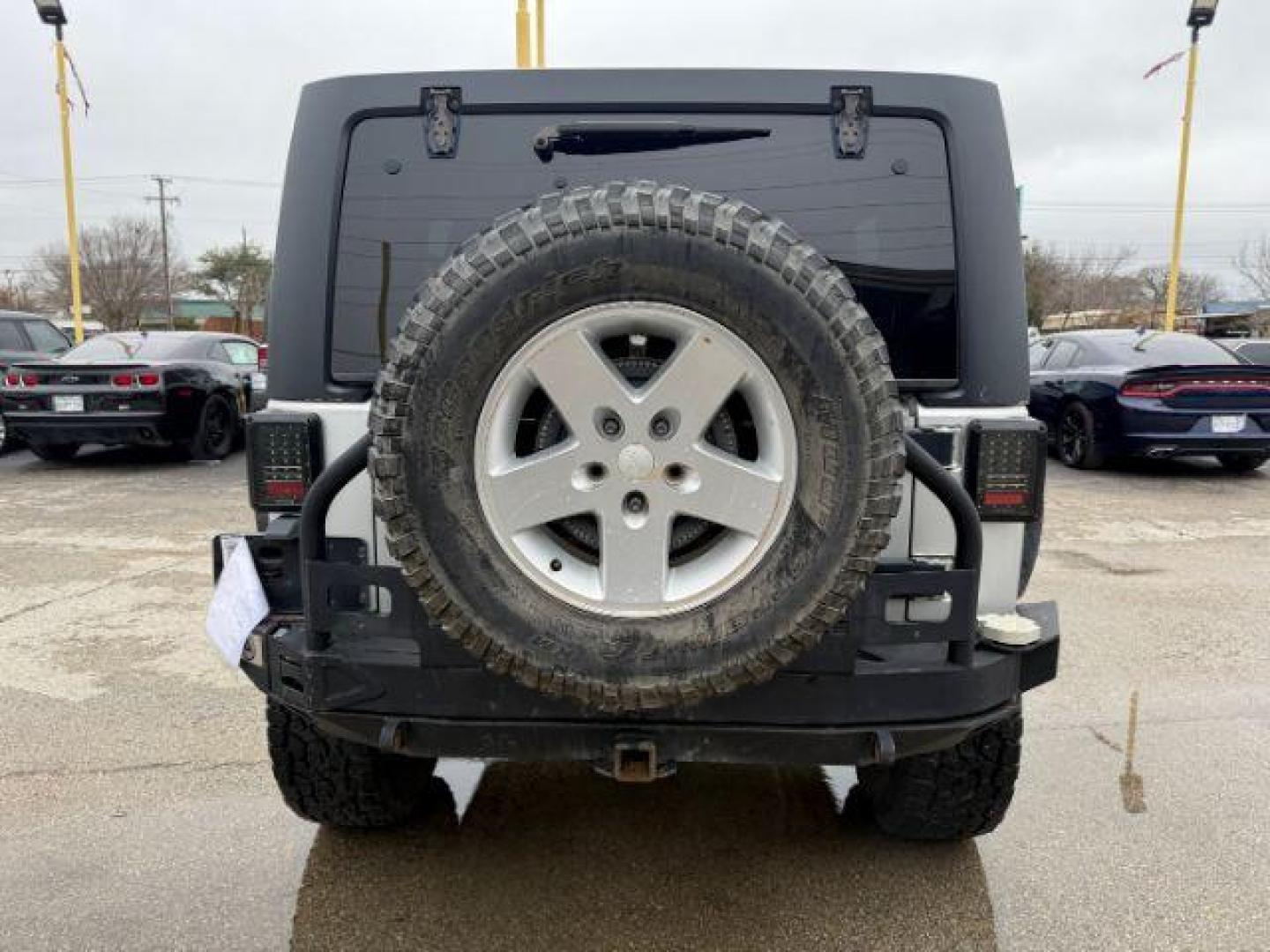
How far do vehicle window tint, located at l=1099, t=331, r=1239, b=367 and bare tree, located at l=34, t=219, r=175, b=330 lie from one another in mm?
52051

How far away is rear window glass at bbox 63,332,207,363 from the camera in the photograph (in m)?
9.70

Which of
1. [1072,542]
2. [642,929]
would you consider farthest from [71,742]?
[1072,542]

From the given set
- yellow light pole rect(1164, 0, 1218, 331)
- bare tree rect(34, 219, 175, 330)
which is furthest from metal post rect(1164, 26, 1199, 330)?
bare tree rect(34, 219, 175, 330)

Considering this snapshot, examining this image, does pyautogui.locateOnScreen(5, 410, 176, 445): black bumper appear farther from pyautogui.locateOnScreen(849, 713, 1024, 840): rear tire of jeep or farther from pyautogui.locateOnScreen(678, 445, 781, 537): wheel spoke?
pyautogui.locateOnScreen(678, 445, 781, 537): wheel spoke

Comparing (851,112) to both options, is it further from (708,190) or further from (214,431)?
(214,431)

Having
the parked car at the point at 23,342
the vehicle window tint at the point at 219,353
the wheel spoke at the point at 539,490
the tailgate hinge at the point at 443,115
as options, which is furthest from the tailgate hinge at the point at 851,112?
the parked car at the point at 23,342

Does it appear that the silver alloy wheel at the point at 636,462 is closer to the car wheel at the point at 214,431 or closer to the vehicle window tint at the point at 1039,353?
the car wheel at the point at 214,431

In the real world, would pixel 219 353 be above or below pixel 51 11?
below

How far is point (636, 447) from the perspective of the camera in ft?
5.73

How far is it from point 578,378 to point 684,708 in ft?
2.34

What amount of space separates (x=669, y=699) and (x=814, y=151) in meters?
1.32

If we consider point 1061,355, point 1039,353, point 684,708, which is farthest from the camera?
point 1039,353

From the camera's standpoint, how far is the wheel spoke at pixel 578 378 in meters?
1.73

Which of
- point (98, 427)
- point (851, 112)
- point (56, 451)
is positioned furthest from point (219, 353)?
point (851, 112)
